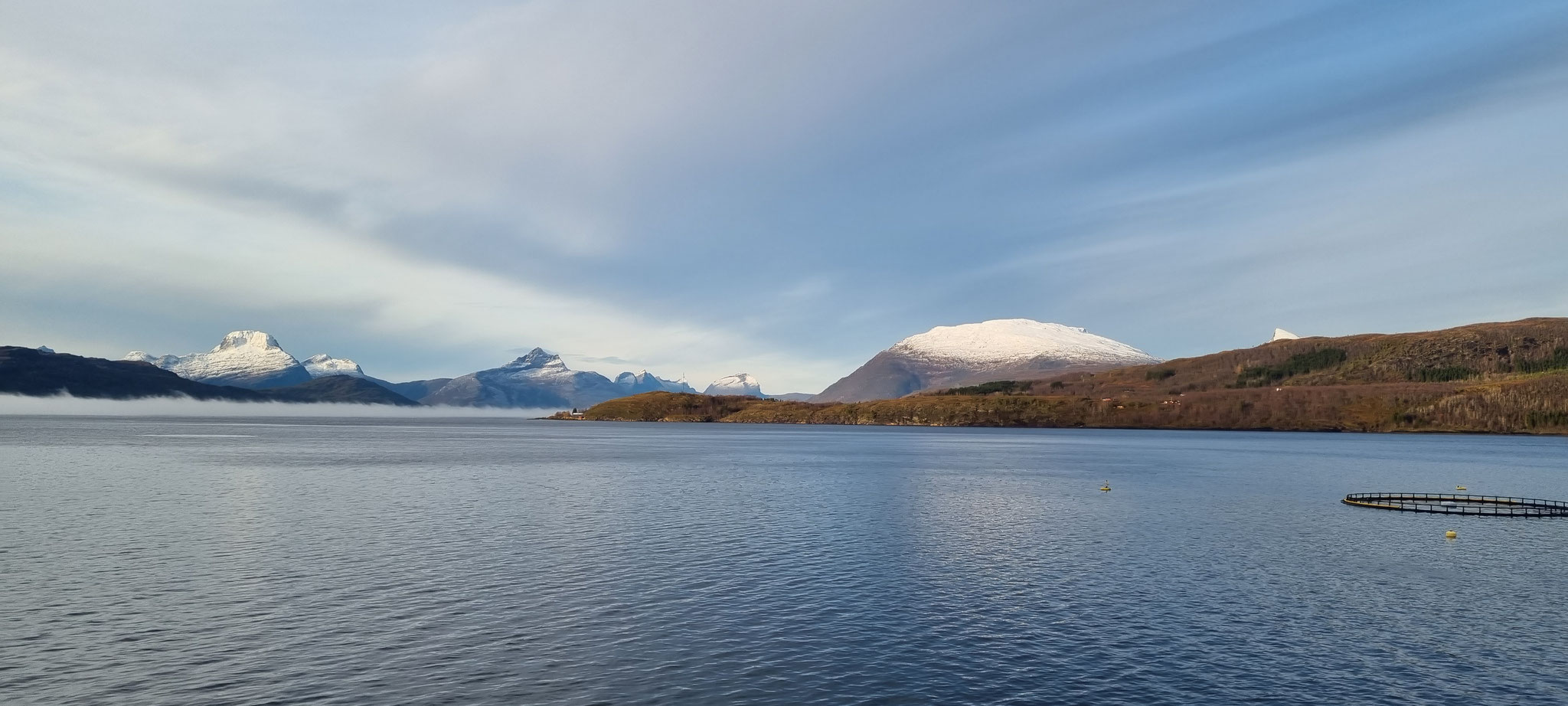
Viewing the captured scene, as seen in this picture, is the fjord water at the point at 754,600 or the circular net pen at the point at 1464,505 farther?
the circular net pen at the point at 1464,505

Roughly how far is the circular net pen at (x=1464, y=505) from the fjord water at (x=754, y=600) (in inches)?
97.8

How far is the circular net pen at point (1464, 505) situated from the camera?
8950 cm

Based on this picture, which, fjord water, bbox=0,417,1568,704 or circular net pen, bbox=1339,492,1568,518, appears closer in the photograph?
fjord water, bbox=0,417,1568,704

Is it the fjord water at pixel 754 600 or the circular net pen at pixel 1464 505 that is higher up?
the circular net pen at pixel 1464 505

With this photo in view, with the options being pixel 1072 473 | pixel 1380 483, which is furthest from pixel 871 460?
pixel 1380 483

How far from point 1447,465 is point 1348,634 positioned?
177m

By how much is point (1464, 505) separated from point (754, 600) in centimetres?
9825

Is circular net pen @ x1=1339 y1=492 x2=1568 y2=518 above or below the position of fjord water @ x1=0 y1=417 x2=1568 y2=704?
above

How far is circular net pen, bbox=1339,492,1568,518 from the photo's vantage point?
3524 inches

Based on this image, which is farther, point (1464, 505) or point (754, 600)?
point (1464, 505)

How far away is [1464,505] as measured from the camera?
98.6m

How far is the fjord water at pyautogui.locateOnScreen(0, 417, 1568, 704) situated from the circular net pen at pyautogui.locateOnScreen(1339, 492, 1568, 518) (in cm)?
248

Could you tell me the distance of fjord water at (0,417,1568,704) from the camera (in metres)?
32.2

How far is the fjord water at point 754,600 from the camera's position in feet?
106
